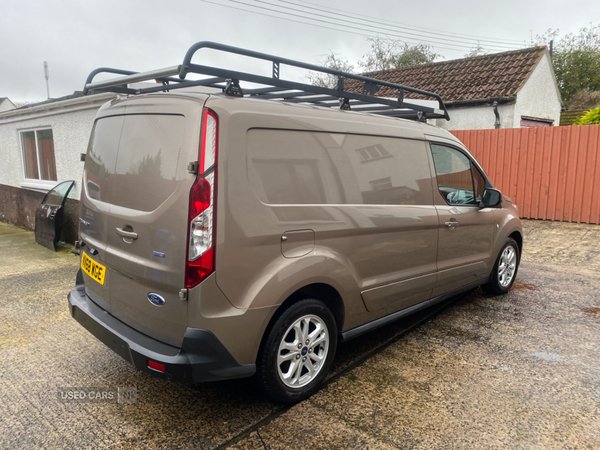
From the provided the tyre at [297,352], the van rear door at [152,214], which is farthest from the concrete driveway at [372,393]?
the van rear door at [152,214]

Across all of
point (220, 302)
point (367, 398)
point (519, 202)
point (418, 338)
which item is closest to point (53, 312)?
point (220, 302)

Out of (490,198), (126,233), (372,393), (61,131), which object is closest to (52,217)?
(61,131)

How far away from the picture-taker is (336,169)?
2.92 metres

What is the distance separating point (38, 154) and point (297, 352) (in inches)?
409

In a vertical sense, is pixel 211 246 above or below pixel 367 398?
above

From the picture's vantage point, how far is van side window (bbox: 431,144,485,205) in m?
3.85

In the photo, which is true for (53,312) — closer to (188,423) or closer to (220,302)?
(188,423)

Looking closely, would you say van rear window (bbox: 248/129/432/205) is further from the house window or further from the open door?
the house window

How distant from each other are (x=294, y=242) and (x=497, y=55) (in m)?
14.5

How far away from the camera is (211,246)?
2262 millimetres

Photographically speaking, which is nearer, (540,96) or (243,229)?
(243,229)

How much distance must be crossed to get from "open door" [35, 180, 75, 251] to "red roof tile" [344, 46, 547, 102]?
8647mm

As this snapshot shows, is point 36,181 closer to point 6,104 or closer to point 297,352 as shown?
point 297,352

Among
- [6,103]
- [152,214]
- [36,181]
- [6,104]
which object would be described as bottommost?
[36,181]
